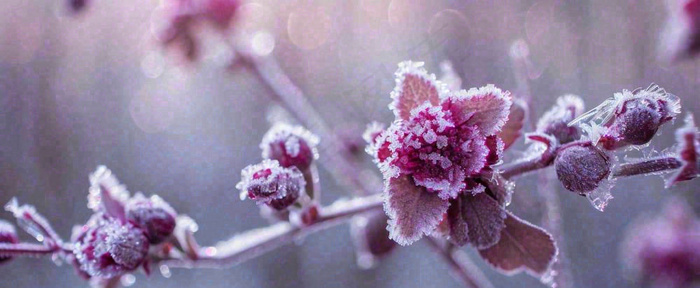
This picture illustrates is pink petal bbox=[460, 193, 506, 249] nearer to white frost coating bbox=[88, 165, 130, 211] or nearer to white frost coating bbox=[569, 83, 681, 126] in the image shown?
white frost coating bbox=[569, 83, 681, 126]

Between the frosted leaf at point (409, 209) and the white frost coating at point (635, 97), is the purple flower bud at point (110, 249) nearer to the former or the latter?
the frosted leaf at point (409, 209)

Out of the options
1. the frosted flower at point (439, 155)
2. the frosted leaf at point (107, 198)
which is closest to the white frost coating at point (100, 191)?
the frosted leaf at point (107, 198)

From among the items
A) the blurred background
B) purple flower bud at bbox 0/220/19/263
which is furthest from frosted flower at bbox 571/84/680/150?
the blurred background

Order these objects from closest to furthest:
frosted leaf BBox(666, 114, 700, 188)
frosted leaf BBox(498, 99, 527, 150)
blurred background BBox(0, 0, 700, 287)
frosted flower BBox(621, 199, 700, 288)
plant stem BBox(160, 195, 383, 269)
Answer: frosted leaf BBox(666, 114, 700, 188) → frosted leaf BBox(498, 99, 527, 150) → plant stem BBox(160, 195, 383, 269) → frosted flower BBox(621, 199, 700, 288) → blurred background BBox(0, 0, 700, 287)

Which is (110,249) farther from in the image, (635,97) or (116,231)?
(635,97)

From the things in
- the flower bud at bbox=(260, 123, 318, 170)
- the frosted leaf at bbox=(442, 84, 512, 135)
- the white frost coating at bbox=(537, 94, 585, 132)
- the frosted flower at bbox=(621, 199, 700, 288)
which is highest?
the frosted leaf at bbox=(442, 84, 512, 135)

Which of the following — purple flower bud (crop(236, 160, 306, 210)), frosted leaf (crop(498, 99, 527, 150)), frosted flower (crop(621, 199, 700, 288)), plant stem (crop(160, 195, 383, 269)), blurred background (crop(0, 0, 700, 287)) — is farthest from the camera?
blurred background (crop(0, 0, 700, 287))

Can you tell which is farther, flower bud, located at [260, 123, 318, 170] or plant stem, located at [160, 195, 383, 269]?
plant stem, located at [160, 195, 383, 269]
